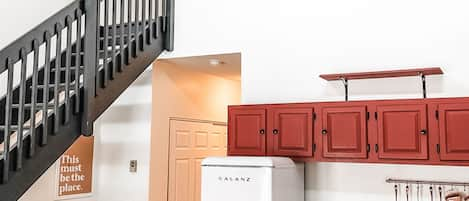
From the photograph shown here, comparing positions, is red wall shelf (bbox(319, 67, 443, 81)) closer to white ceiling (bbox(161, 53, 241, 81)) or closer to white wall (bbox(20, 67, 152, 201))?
white ceiling (bbox(161, 53, 241, 81))

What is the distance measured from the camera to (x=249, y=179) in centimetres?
384

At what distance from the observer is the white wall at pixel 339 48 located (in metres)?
4.04

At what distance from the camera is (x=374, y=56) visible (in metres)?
4.27

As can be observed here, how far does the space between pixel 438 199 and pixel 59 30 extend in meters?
3.17

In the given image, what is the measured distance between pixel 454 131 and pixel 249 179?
1.56 metres

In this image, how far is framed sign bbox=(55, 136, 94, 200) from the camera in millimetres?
4887

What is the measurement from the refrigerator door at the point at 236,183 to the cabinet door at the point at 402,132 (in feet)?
3.04

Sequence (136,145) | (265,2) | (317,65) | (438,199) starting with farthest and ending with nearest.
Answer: (136,145) → (265,2) → (317,65) → (438,199)

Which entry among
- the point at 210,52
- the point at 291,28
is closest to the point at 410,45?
the point at 291,28

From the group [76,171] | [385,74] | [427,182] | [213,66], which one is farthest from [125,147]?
[427,182]

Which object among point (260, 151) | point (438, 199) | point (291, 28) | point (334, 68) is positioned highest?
point (291, 28)

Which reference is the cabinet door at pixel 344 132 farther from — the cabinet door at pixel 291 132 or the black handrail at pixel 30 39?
the black handrail at pixel 30 39

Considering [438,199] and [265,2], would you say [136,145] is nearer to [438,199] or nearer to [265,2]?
[265,2]

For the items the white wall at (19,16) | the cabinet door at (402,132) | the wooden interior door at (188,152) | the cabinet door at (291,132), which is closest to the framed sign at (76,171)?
the wooden interior door at (188,152)
